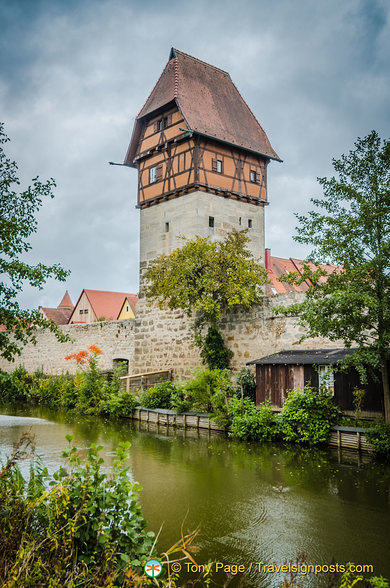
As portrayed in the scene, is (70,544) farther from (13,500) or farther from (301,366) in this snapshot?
(301,366)

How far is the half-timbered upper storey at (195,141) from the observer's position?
17656 millimetres

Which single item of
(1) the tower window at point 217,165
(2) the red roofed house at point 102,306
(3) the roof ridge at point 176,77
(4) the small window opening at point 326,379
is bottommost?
(4) the small window opening at point 326,379

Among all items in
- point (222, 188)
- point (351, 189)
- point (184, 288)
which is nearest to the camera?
point (351, 189)

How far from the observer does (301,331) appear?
13609 mm

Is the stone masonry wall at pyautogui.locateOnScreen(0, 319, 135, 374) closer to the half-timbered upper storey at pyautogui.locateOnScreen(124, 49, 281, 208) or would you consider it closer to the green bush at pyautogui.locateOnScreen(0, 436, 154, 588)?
the half-timbered upper storey at pyautogui.locateOnScreen(124, 49, 281, 208)

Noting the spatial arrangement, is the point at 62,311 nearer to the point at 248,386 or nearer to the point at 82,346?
the point at 82,346

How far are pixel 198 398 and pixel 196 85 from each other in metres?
13.1

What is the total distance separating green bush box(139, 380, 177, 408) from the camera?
588 inches

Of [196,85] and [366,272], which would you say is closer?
[366,272]

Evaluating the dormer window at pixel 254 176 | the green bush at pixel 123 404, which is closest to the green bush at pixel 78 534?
the green bush at pixel 123 404

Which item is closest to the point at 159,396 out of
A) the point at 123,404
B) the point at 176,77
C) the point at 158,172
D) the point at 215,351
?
the point at 123,404

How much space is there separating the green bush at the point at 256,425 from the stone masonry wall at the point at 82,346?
325 inches

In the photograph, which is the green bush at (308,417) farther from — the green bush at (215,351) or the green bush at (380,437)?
the green bush at (215,351)

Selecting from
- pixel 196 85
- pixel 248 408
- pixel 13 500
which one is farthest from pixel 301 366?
pixel 196 85
